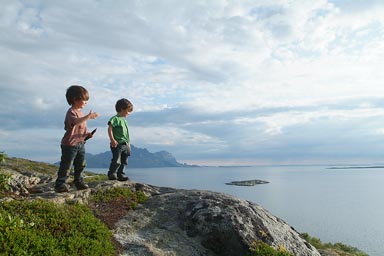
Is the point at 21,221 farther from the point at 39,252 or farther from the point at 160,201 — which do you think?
the point at 160,201

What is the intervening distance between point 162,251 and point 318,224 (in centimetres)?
7280

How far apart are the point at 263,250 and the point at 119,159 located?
276 inches

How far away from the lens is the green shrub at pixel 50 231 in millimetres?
7348

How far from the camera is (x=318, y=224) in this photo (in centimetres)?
7369

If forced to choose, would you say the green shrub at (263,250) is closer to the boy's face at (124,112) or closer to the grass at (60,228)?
the grass at (60,228)

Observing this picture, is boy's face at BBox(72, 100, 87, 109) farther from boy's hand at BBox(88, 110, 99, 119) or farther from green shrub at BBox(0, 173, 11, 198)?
green shrub at BBox(0, 173, 11, 198)

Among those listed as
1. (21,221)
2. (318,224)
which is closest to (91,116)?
(21,221)

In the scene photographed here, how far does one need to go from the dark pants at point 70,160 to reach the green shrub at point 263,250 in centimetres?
656

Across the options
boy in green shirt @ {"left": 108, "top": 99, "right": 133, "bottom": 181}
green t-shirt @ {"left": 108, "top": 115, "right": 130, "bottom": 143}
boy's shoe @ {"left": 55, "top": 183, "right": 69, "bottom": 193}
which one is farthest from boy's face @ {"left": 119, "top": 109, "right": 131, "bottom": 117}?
boy's shoe @ {"left": 55, "top": 183, "right": 69, "bottom": 193}

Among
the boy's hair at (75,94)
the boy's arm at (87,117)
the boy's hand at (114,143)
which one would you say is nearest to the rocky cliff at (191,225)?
the boy's hand at (114,143)

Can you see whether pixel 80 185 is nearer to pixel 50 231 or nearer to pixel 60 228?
pixel 60 228

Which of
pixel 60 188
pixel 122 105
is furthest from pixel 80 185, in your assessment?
pixel 122 105

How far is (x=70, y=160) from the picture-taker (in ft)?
36.7

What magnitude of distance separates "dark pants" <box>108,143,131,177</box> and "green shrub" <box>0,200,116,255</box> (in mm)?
3833
